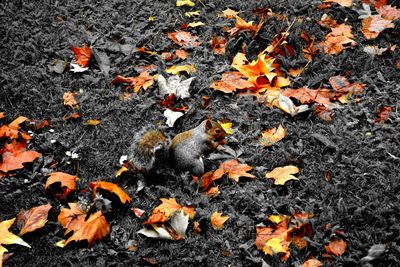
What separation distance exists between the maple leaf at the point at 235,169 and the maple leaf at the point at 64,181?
113 cm

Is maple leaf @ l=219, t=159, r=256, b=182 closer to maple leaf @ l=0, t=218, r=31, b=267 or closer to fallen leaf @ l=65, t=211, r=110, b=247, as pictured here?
fallen leaf @ l=65, t=211, r=110, b=247

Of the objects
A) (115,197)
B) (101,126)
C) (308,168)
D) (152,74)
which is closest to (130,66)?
(152,74)

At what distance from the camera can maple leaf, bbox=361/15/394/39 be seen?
441cm

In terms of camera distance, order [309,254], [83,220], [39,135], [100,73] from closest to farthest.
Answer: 1. [309,254]
2. [83,220]
3. [39,135]
4. [100,73]

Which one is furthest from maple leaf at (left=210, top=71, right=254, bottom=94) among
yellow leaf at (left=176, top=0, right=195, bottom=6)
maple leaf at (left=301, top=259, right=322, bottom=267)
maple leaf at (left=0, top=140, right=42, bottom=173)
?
maple leaf at (left=301, top=259, right=322, bottom=267)

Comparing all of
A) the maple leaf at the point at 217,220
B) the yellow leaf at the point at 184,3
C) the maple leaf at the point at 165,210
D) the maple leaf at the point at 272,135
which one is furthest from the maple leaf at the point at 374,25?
the maple leaf at the point at 165,210

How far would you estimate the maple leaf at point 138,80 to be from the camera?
13.5 ft

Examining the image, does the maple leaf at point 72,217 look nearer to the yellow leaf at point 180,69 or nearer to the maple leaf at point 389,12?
the yellow leaf at point 180,69

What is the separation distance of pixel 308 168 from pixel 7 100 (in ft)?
9.18

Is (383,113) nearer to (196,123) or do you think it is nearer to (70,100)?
(196,123)

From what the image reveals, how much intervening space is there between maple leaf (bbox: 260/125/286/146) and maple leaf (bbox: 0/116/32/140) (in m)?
1.97

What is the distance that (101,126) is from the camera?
3.73 m

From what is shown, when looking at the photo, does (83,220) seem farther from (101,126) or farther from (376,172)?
(376,172)

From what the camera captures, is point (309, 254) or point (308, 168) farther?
point (308, 168)
